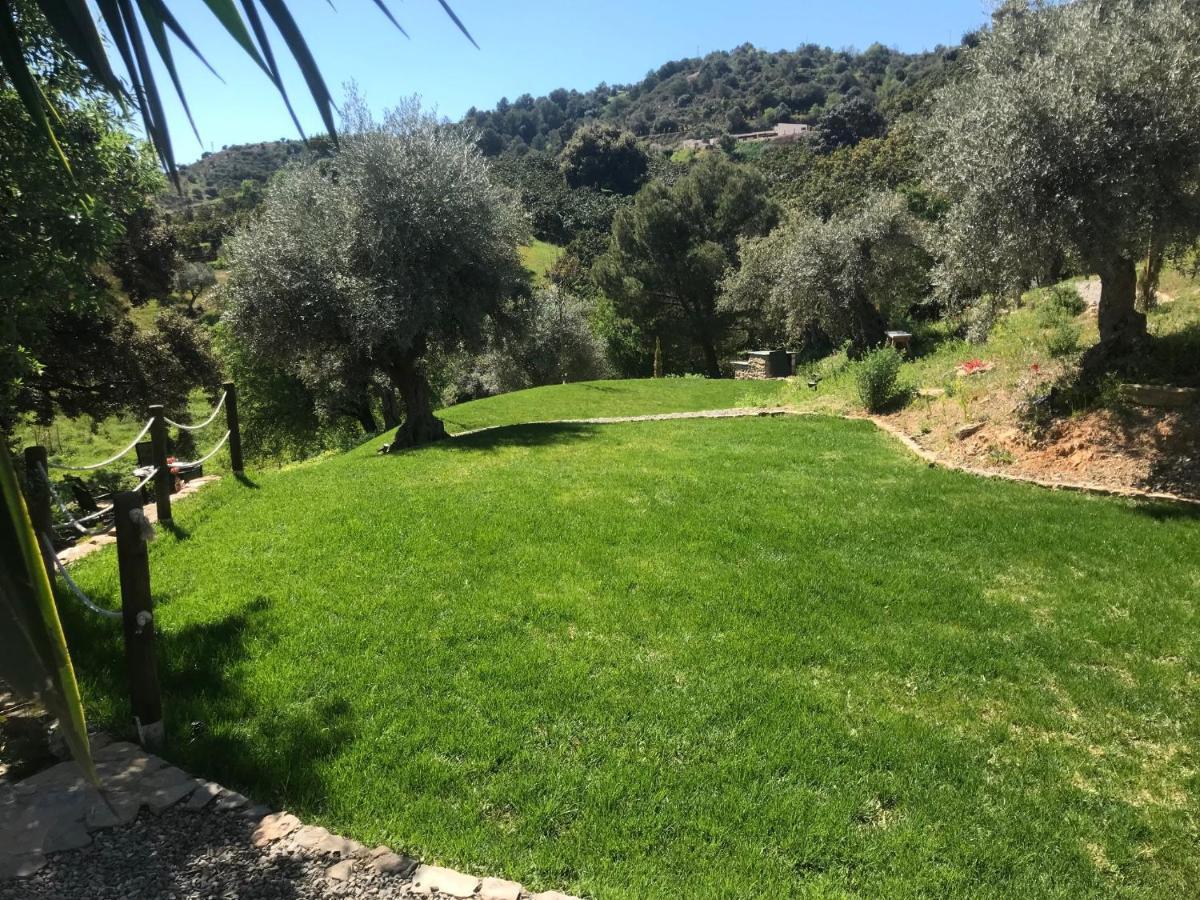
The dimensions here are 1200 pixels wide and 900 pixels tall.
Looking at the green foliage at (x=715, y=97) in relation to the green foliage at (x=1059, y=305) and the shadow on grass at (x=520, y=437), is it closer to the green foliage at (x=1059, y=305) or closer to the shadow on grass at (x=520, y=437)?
the green foliage at (x=1059, y=305)

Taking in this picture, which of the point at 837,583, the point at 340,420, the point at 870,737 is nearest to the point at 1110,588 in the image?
the point at 837,583

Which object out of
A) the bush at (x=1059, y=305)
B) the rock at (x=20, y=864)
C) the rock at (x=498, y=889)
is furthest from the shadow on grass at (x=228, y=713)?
A: the bush at (x=1059, y=305)

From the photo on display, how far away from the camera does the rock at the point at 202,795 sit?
129 inches

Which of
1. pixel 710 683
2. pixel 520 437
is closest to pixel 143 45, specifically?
pixel 710 683

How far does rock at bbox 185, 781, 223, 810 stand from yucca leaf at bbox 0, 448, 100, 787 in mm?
3337

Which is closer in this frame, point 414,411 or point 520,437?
point 520,437

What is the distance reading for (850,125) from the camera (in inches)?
2825

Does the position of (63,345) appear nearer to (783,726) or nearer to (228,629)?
(228,629)

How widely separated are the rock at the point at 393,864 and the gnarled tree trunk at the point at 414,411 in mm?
10898

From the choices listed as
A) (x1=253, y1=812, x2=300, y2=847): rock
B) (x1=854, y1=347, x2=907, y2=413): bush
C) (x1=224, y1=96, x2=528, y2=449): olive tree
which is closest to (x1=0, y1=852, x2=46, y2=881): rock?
(x1=253, y1=812, x2=300, y2=847): rock

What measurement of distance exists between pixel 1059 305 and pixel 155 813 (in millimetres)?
14491

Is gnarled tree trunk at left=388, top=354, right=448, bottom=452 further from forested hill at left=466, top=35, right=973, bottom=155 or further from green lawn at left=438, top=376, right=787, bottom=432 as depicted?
forested hill at left=466, top=35, right=973, bottom=155

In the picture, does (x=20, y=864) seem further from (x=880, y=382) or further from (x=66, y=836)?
(x=880, y=382)

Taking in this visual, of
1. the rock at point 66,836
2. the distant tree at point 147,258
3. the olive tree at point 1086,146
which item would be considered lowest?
the rock at point 66,836
